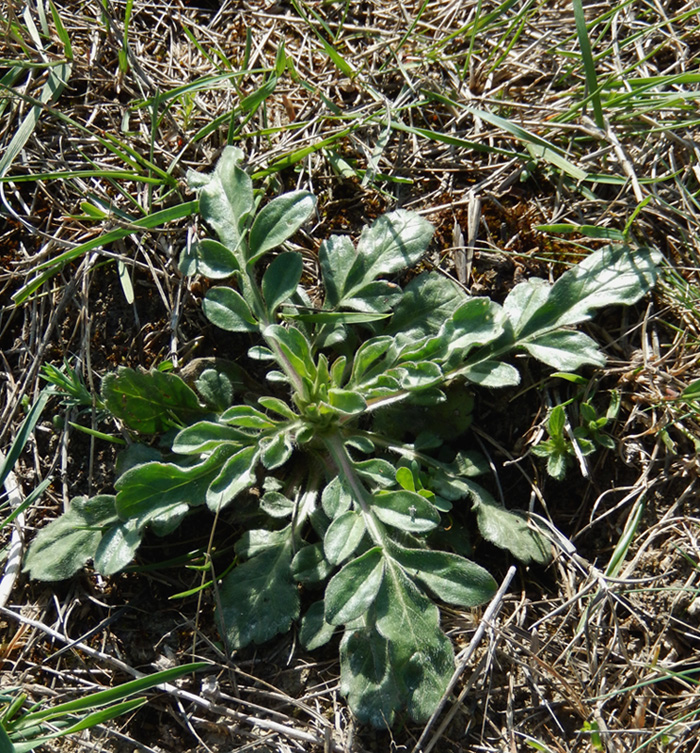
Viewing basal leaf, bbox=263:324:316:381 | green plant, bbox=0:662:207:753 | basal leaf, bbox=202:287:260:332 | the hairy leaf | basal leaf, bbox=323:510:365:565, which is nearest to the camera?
green plant, bbox=0:662:207:753

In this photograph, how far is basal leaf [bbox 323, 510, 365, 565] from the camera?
81.0 inches

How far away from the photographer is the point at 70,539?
234 cm

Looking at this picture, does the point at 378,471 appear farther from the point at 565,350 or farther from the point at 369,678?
the point at 565,350

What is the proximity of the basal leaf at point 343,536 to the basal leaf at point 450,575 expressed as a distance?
0.54ft

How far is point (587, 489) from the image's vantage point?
239 centimetres

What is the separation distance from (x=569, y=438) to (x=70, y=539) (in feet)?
5.37

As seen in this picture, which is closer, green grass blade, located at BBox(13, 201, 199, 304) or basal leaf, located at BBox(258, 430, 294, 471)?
basal leaf, located at BBox(258, 430, 294, 471)

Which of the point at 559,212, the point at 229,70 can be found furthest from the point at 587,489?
the point at 229,70

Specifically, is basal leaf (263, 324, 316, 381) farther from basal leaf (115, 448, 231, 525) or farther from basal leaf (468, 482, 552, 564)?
basal leaf (468, 482, 552, 564)

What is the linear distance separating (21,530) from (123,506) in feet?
1.47

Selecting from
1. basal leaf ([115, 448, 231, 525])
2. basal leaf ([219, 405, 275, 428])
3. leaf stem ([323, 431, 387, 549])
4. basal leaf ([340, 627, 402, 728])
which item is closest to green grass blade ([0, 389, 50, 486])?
basal leaf ([115, 448, 231, 525])

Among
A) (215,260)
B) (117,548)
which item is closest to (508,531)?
(117,548)

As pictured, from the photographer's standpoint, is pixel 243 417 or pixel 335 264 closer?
pixel 243 417

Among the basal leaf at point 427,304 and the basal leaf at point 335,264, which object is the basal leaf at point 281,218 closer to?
the basal leaf at point 335,264
